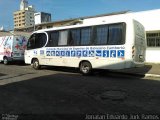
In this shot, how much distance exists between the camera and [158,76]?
1468cm

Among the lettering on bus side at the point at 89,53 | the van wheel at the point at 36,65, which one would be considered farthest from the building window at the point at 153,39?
the van wheel at the point at 36,65

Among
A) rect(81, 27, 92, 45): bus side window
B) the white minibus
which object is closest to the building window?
the white minibus

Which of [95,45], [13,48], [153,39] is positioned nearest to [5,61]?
[13,48]

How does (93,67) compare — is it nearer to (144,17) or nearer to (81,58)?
(81,58)

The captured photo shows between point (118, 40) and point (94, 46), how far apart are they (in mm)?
1573

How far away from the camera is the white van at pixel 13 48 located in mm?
23125

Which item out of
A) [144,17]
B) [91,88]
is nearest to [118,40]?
[91,88]

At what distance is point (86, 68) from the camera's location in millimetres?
15492

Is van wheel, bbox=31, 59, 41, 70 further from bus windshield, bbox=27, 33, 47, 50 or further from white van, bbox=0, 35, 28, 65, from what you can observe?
white van, bbox=0, 35, 28, 65

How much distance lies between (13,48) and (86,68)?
31.5 feet

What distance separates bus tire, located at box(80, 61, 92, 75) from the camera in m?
15.3

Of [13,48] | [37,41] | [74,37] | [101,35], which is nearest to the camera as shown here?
[101,35]

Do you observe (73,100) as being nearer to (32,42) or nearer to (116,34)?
(116,34)

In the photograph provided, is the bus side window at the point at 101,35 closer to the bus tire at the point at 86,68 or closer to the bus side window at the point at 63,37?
the bus tire at the point at 86,68
